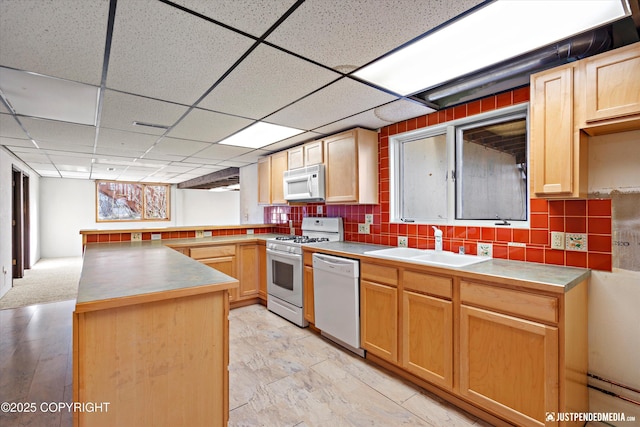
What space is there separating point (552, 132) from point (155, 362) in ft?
8.05

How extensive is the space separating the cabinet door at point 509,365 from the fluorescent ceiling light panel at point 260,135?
2.41 metres

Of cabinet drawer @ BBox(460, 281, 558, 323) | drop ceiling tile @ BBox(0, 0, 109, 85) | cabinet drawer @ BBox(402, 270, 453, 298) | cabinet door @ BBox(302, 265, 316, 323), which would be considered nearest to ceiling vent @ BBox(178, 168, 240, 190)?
cabinet door @ BBox(302, 265, 316, 323)

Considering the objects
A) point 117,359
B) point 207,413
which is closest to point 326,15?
point 117,359

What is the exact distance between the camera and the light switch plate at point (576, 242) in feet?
6.12

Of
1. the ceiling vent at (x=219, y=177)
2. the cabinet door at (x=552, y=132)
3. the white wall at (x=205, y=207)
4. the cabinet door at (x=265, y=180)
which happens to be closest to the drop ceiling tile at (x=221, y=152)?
the cabinet door at (x=265, y=180)

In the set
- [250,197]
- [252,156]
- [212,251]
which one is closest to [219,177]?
[250,197]

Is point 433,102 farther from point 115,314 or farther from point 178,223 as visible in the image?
point 178,223

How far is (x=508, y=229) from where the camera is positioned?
7.30 ft

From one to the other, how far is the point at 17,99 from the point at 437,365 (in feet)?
12.1

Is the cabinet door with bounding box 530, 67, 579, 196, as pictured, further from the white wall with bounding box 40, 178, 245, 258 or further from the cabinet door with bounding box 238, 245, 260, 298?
the white wall with bounding box 40, 178, 245, 258

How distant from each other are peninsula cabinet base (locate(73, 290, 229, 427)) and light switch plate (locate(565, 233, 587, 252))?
214 cm

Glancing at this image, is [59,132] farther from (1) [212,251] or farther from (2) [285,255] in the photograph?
A: (2) [285,255]

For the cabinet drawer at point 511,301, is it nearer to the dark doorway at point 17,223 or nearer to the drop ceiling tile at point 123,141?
the drop ceiling tile at point 123,141

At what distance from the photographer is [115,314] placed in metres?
1.32
